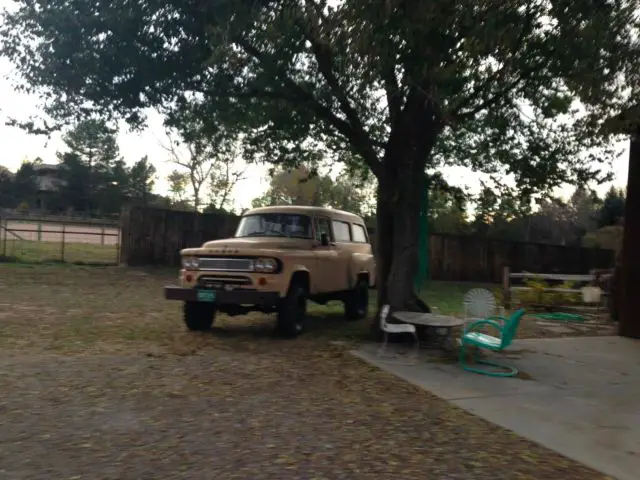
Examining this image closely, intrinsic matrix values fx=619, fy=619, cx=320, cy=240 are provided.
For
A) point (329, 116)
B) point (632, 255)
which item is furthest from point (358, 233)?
point (632, 255)

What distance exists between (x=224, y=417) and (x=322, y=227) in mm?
5891

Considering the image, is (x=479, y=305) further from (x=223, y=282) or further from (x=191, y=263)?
(x=191, y=263)

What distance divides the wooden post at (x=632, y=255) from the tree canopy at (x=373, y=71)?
0.94 m

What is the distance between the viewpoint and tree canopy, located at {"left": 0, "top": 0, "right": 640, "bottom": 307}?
268 inches

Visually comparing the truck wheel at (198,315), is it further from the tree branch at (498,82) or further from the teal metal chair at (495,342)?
the tree branch at (498,82)

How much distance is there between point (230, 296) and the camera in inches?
351

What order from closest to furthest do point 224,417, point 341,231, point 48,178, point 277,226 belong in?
point 224,417 < point 277,226 < point 341,231 < point 48,178

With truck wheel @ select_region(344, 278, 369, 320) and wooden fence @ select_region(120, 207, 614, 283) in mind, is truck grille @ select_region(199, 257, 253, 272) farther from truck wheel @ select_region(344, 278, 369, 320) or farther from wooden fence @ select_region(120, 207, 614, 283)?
wooden fence @ select_region(120, 207, 614, 283)

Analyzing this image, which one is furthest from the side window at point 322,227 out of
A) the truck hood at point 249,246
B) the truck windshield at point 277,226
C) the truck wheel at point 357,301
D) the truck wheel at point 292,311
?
the truck wheel at point 357,301

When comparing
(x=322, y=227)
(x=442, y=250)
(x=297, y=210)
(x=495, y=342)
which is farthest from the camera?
(x=442, y=250)

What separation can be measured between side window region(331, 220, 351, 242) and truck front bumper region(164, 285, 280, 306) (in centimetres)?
292

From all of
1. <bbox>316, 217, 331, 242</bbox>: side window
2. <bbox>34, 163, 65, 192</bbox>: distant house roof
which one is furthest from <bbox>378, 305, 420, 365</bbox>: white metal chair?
<bbox>34, 163, 65, 192</bbox>: distant house roof

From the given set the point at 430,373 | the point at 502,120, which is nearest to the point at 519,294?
the point at 502,120

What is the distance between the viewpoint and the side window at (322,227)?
10.8 metres
